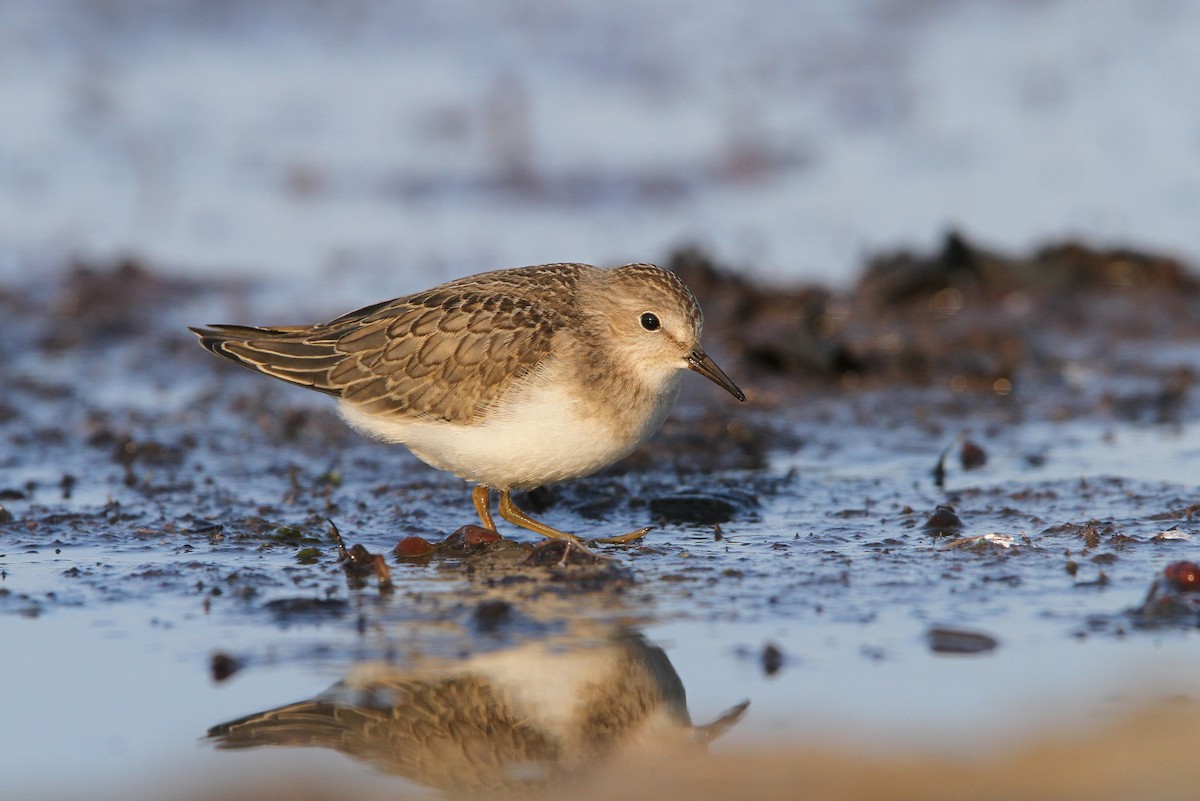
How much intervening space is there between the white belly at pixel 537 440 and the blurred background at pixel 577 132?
5.46 metres

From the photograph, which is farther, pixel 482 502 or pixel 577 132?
pixel 577 132

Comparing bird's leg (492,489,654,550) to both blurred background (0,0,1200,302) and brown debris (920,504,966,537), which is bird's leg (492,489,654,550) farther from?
blurred background (0,0,1200,302)

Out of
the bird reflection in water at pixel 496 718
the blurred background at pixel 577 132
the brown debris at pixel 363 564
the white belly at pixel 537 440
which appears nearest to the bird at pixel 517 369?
the white belly at pixel 537 440

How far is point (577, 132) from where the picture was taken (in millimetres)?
16406

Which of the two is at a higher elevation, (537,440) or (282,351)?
(282,351)

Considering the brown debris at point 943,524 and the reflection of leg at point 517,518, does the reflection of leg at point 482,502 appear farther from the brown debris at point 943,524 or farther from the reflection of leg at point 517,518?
the brown debris at point 943,524

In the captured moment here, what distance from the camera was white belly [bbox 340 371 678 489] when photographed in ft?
22.6

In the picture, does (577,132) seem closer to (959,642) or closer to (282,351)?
(282,351)

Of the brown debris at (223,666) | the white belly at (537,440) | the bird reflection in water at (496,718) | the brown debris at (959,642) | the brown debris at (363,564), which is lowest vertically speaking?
the bird reflection in water at (496,718)

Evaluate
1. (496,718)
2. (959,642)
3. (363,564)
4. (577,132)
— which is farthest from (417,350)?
(577,132)

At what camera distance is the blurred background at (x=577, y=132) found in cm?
1388

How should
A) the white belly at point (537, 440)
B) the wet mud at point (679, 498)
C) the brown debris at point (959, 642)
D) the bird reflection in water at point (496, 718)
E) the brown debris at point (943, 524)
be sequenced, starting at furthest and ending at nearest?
the brown debris at point (943, 524)
the white belly at point (537, 440)
the wet mud at point (679, 498)
the brown debris at point (959, 642)
the bird reflection in water at point (496, 718)

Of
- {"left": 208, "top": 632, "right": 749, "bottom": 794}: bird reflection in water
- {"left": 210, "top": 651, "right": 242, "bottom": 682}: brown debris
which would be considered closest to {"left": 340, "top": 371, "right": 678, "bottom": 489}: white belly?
{"left": 208, "top": 632, "right": 749, "bottom": 794}: bird reflection in water

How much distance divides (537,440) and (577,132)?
9.98 meters
